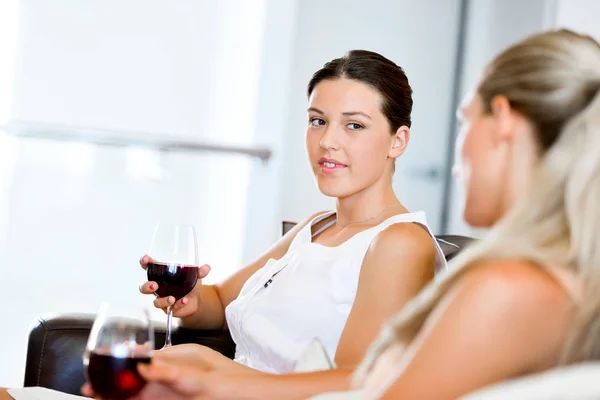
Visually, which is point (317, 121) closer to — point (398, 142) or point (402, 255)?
point (398, 142)

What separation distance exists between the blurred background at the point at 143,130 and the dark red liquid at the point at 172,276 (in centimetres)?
177

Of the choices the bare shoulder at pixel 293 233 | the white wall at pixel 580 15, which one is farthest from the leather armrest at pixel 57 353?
the white wall at pixel 580 15

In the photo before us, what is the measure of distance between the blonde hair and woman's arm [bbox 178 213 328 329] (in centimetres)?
115

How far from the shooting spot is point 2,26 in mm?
3594

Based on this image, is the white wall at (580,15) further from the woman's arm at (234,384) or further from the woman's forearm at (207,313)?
the woman's arm at (234,384)

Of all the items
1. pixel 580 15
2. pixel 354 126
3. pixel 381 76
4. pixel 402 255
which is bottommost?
pixel 402 255

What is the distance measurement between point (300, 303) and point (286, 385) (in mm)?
547

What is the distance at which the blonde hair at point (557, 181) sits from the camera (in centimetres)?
113

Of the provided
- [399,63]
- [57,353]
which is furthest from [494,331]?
[399,63]

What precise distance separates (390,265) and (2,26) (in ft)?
7.74

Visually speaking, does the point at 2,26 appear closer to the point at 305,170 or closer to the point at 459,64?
the point at 305,170

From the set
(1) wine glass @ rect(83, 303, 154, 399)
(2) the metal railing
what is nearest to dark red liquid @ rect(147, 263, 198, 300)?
(1) wine glass @ rect(83, 303, 154, 399)

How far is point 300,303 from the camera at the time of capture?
206 cm

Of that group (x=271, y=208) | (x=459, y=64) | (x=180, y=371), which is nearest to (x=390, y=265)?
(x=180, y=371)
